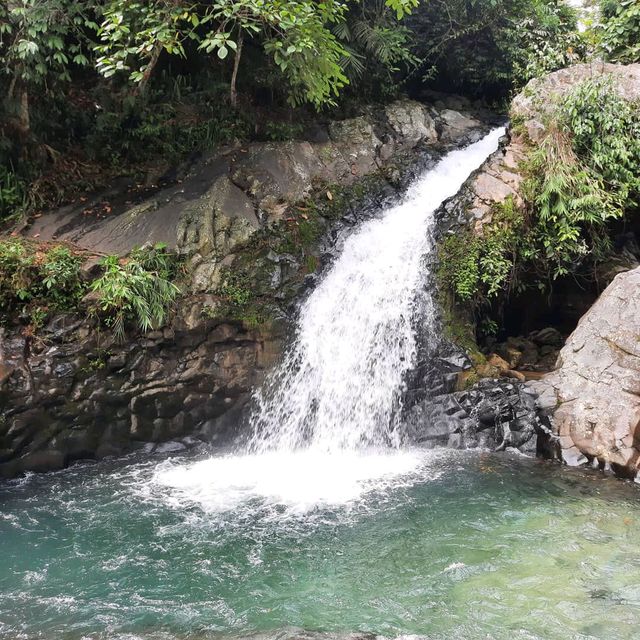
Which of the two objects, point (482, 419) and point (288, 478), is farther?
point (482, 419)

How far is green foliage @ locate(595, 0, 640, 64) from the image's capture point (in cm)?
1095

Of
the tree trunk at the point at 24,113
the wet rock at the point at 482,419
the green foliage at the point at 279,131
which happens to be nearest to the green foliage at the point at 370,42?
the green foliage at the point at 279,131

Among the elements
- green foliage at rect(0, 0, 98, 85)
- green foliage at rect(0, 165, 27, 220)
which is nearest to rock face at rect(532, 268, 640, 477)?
green foliage at rect(0, 0, 98, 85)

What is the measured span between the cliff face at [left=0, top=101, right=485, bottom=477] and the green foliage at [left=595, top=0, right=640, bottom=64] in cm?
627

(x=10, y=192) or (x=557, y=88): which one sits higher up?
(x=557, y=88)

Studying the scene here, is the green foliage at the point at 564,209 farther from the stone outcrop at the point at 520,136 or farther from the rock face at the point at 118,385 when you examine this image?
the rock face at the point at 118,385

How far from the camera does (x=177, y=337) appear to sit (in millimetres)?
8547

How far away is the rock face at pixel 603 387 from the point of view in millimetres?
7059

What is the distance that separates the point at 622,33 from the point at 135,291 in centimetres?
1086

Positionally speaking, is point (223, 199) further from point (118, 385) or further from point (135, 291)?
point (118, 385)

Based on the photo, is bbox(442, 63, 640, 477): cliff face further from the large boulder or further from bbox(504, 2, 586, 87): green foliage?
bbox(504, 2, 586, 87): green foliage

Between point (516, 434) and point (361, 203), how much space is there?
5.54 m

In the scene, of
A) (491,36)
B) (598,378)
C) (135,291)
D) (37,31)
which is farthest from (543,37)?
(135,291)

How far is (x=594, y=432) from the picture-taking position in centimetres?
730
